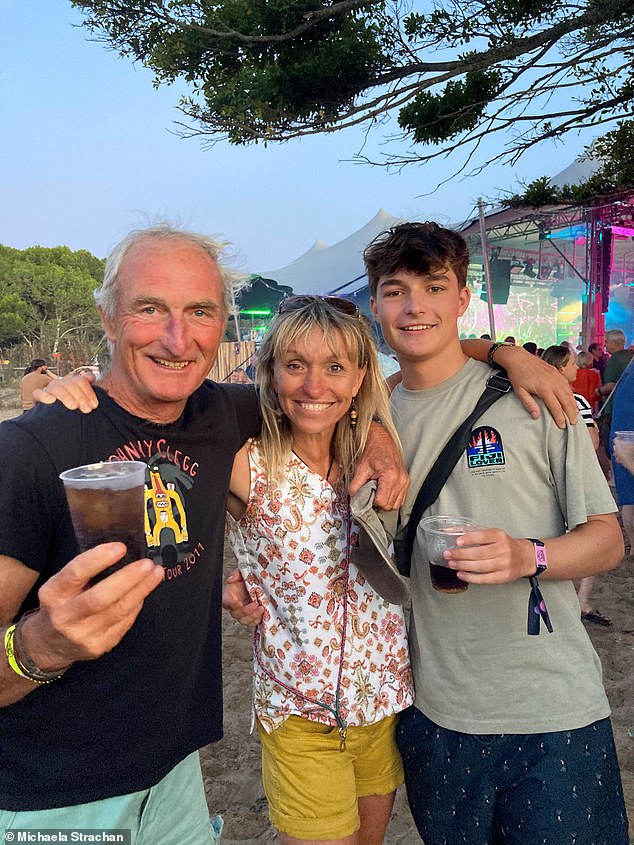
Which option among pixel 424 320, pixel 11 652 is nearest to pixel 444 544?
pixel 424 320

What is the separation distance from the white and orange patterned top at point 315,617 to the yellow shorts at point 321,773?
66mm

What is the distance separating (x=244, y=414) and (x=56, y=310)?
38.3 m

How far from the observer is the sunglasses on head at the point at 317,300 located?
2.12 metres

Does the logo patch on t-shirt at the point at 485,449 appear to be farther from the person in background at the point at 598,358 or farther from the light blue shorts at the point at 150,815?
the person in background at the point at 598,358

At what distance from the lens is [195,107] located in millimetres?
6164

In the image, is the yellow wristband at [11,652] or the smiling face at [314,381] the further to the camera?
the smiling face at [314,381]

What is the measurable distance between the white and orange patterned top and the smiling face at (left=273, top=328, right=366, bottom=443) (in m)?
0.19

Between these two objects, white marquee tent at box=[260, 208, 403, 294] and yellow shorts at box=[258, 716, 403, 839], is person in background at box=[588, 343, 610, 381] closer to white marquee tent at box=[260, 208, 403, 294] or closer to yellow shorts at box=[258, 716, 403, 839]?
white marquee tent at box=[260, 208, 403, 294]

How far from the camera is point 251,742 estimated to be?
3.58 metres

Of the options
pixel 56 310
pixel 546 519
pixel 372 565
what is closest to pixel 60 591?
pixel 372 565

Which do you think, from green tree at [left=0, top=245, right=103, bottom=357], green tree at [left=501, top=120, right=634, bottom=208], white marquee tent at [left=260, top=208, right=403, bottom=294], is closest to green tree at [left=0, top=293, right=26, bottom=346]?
green tree at [left=0, top=245, right=103, bottom=357]

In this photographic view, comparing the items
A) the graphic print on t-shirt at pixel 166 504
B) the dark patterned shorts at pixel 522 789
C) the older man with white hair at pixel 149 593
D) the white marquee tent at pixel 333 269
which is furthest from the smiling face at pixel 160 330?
the white marquee tent at pixel 333 269

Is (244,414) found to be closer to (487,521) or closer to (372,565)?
(372,565)

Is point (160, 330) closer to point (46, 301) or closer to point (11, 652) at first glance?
point (11, 652)
